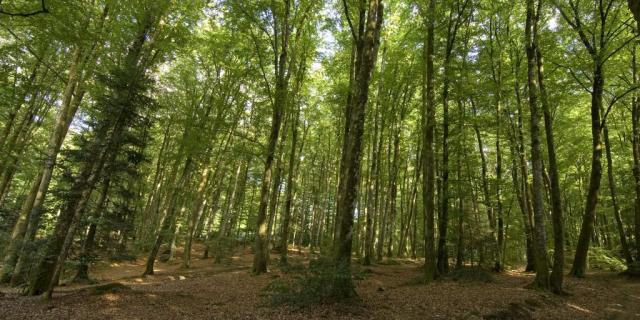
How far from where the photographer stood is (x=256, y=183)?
33.1m

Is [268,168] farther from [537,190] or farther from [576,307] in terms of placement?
[576,307]

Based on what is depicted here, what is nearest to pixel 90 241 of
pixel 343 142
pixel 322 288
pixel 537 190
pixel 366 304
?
pixel 322 288

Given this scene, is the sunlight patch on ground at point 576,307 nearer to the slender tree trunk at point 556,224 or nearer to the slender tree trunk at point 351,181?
the slender tree trunk at point 556,224

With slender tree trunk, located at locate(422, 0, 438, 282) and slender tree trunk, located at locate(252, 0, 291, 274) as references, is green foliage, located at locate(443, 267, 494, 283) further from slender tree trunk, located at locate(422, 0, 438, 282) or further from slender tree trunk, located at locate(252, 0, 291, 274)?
slender tree trunk, located at locate(252, 0, 291, 274)

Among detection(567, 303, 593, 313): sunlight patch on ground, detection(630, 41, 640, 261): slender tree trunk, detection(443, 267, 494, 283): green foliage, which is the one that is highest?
detection(630, 41, 640, 261): slender tree trunk

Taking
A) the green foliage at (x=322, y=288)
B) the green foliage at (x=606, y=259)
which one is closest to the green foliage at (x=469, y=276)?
the green foliage at (x=322, y=288)

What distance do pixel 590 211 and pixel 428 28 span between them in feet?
33.1

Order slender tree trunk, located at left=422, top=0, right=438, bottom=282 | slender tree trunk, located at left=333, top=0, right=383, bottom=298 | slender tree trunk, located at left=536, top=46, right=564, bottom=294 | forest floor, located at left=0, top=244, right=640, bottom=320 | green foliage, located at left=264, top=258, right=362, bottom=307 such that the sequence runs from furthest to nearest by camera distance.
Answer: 1. slender tree trunk, located at left=422, top=0, right=438, bottom=282
2. slender tree trunk, located at left=536, top=46, right=564, bottom=294
3. slender tree trunk, located at left=333, top=0, right=383, bottom=298
4. green foliage, located at left=264, top=258, right=362, bottom=307
5. forest floor, located at left=0, top=244, right=640, bottom=320

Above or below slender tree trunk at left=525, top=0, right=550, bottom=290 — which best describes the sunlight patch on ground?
below

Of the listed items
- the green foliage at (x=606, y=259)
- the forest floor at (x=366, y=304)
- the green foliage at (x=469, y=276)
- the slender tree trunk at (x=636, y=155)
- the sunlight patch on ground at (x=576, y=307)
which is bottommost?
the forest floor at (x=366, y=304)

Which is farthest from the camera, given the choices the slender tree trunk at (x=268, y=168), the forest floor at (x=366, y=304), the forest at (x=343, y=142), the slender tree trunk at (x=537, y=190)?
the slender tree trunk at (x=268, y=168)

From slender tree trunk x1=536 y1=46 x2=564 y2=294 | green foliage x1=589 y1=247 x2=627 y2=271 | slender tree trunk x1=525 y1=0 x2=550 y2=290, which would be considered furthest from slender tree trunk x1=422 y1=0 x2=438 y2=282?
green foliage x1=589 y1=247 x2=627 y2=271

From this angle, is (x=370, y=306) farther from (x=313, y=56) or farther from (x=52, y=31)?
(x=313, y=56)

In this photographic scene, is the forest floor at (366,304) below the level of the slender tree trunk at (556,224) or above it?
below
